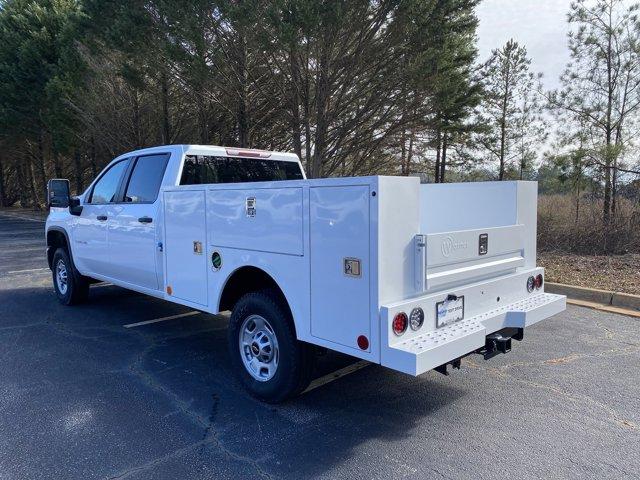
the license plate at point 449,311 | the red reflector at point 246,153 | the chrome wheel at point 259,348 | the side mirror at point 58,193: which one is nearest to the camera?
the license plate at point 449,311

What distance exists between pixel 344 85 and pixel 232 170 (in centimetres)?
876

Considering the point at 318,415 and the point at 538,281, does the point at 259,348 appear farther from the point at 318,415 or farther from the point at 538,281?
the point at 538,281

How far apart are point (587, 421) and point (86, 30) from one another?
58.2 feet

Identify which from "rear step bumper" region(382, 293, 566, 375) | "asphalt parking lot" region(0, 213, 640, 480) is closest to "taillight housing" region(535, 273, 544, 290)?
"rear step bumper" region(382, 293, 566, 375)

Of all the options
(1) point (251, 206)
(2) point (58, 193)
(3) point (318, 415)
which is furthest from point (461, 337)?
(2) point (58, 193)

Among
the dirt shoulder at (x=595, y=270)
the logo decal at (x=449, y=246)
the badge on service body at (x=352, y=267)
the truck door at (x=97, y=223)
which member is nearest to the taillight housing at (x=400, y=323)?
the badge on service body at (x=352, y=267)

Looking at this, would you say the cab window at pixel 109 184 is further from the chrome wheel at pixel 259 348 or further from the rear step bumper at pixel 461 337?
the rear step bumper at pixel 461 337

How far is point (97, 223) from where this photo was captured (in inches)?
259

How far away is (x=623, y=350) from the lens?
5312 millimetres

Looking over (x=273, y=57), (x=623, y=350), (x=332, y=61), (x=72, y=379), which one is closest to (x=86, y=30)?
(x=273, y=57)

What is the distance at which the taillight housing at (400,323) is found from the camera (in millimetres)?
3154

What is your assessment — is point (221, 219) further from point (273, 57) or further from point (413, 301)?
point (273, 57)

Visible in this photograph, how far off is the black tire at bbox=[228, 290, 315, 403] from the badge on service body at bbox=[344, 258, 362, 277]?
0.81 m

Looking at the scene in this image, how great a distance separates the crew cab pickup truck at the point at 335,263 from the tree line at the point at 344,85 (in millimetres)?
7704
